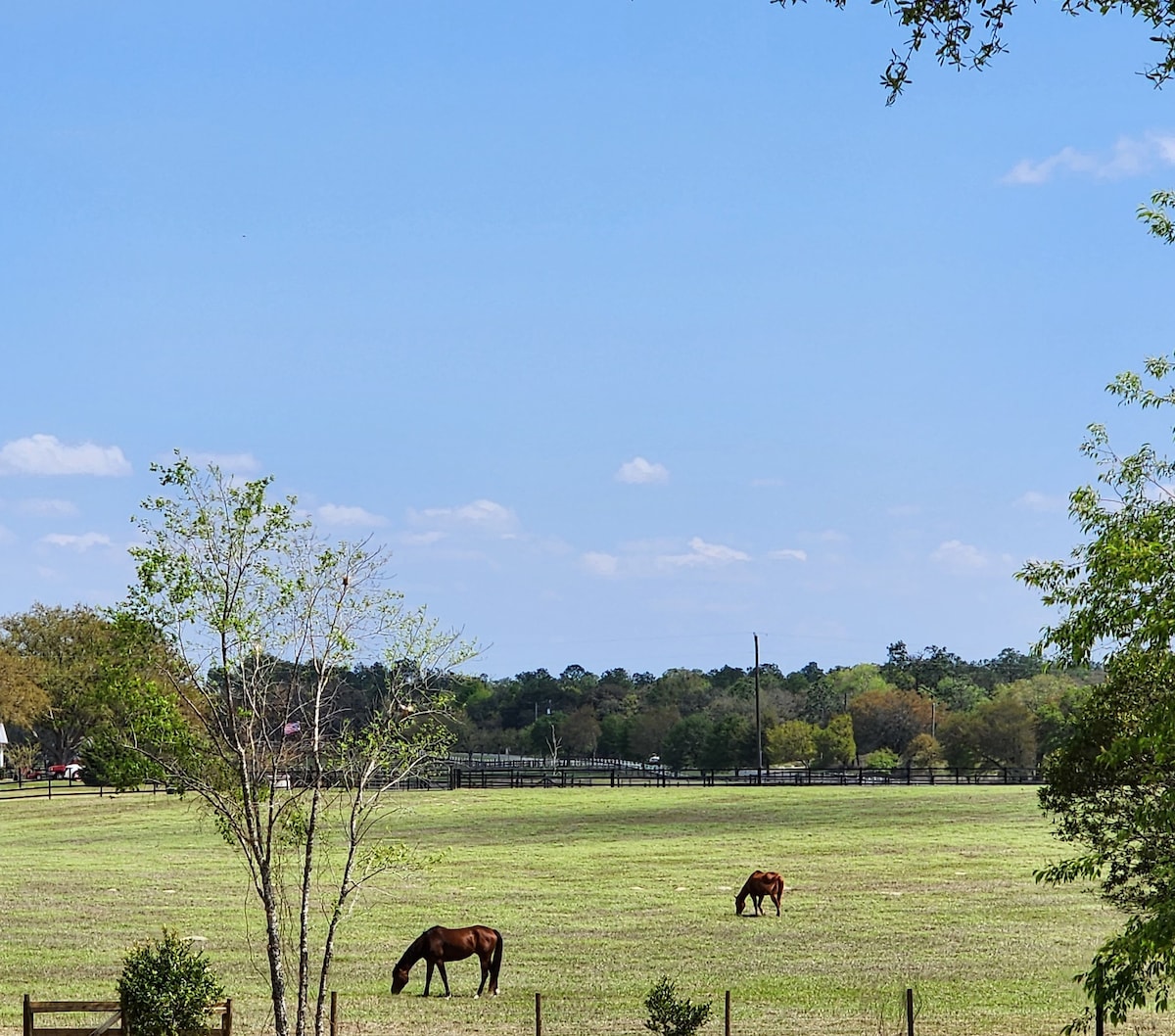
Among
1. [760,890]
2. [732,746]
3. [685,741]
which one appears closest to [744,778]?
[732,746]

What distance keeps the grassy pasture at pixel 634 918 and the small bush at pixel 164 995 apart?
11.4 ft

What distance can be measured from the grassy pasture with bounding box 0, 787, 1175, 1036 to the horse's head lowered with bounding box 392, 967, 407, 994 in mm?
291

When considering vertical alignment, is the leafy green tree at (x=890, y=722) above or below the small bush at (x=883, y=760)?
above

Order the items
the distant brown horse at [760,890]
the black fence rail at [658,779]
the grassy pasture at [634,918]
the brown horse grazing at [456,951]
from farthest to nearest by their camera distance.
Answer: the black fence rail at [658,779], the distant brown horse at [760,890], the brown horse grazing at [456,951], the grassy pasture at [634,918]

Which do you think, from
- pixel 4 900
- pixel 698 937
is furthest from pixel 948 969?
pixel 4 900

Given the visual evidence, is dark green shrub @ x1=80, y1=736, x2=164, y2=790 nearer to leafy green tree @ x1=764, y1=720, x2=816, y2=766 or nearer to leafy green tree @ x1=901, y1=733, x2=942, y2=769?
leafy green tree @ x1=901, y1=733, x2=942, y2=769

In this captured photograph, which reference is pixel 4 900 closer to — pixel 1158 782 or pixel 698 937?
pixel 698 937

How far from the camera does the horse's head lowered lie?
83.7 ft

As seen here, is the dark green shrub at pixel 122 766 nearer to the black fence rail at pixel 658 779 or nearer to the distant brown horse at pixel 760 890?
the distant brown horse at pixel 760 890

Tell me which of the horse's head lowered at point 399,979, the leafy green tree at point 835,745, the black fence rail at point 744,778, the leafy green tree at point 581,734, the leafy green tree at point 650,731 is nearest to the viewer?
the horse's head lowered at point 399,979

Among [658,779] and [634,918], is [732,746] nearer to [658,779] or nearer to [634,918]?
[658,779]

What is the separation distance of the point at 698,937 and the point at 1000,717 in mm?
74305

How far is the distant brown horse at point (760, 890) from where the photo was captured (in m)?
36.3

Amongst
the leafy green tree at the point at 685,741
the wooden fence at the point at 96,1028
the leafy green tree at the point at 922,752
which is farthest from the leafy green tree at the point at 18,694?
the wooden fence at the point at 96,1028
